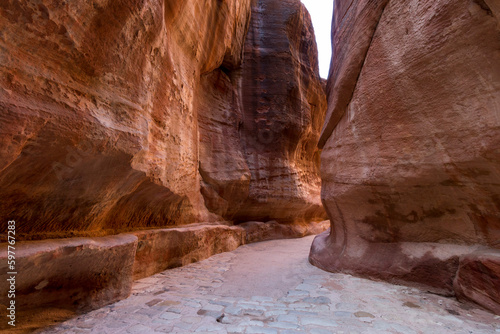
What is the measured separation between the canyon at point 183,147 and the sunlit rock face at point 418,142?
18 millimetres

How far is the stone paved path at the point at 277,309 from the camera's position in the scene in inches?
94.3

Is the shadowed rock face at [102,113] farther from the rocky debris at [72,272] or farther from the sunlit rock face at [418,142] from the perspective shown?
the sunlit rock face at [418,142]

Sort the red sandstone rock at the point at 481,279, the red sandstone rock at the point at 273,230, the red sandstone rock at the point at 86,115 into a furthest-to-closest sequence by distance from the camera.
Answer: the red sandstone rock at the point at 273,230 < the red sandstone rock at the point at 481,279 < the red sandstone rock at the point at 86,115

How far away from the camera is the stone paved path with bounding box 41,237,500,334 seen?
240 cm

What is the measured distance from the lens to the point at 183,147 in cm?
529

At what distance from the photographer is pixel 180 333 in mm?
2293

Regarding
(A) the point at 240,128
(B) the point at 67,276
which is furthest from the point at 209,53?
(B) the point at 67,276

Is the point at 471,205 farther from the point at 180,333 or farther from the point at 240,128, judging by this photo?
the point at 240,128

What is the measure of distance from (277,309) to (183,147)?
11.4ft

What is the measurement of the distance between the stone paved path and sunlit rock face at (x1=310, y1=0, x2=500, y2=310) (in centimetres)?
46

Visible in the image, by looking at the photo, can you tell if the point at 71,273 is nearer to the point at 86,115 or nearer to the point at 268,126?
the point at 86,115

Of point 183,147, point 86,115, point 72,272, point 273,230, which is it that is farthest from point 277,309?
point 273,230

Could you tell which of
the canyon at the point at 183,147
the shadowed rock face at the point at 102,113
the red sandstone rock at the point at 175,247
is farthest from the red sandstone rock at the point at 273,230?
the canyon at the point at 183,147

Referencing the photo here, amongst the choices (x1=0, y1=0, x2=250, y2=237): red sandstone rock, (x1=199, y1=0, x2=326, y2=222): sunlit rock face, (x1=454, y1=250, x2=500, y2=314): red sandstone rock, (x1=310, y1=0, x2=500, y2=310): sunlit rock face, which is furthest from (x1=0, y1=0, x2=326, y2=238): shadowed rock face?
(x1=454, y1=250, x2=500, y2=314): red sandstone rock
